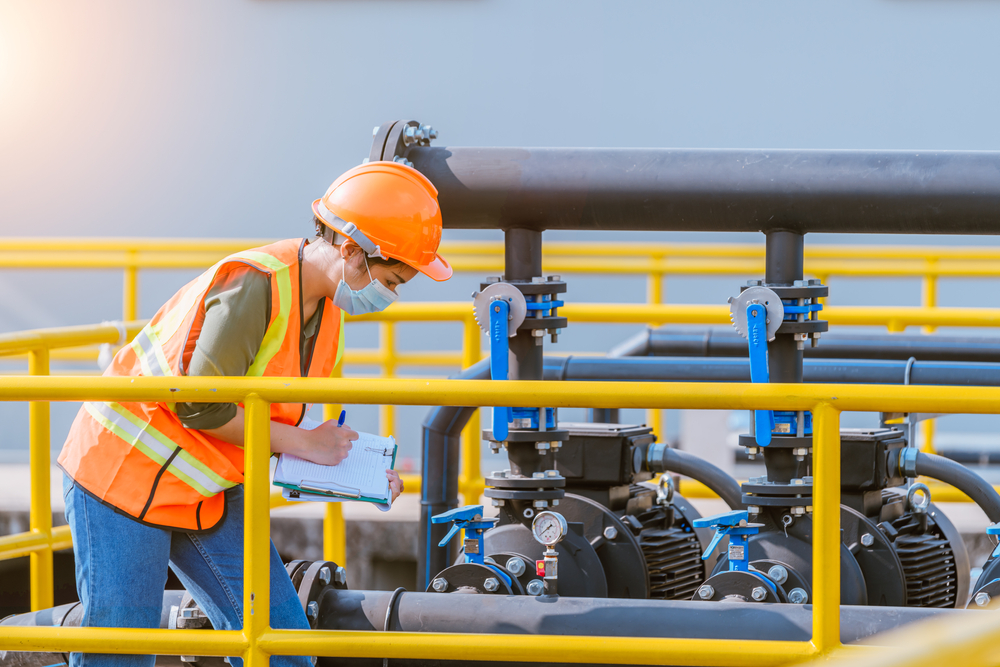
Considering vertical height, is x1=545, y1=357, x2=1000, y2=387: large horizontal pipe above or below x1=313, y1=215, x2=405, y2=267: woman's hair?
below

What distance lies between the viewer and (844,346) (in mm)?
4004

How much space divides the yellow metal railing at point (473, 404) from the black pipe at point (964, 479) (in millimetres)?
1466

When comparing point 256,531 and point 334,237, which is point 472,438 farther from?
point 256,531

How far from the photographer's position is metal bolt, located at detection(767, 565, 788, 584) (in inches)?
108

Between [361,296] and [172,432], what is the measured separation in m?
0.44

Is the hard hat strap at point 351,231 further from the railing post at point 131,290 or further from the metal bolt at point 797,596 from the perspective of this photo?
the railing post at point 131,290

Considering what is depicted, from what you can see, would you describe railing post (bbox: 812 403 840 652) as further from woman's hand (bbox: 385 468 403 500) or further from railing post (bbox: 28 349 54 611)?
railing post (bbox: 28 349 54 611)

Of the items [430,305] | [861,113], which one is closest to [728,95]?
[861,113]

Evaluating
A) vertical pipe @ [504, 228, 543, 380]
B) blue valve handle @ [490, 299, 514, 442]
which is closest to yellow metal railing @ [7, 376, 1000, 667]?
blue valve handle @ [490, 299, 514, 442]

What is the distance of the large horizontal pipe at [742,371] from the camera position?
3.59 m

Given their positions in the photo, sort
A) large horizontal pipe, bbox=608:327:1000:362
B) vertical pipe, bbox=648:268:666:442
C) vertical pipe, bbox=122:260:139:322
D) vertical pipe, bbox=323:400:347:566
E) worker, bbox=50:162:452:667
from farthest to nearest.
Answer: vertical pipe, bbox=122:260:139:322 → vertical pipe, bbox=648:268:666:442 → large horizontal pipe, bbox=608:327:1000:362 → vertical pipe, bbox=323:400:347:566 → worker, bbox=50:162:452:667

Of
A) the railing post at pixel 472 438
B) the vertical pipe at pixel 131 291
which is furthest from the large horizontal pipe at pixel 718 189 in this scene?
the vertical pipe at pixel 131 291

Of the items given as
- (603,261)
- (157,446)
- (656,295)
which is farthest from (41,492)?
(603,261)

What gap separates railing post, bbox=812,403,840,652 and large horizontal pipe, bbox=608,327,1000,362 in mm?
2065
